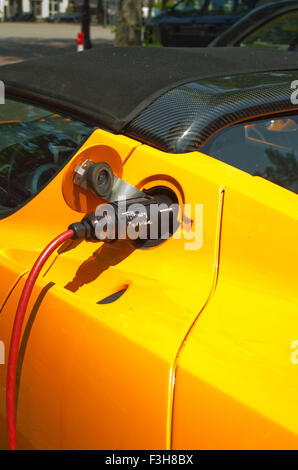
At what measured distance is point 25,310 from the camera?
157 cm

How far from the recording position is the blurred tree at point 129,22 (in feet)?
49.4

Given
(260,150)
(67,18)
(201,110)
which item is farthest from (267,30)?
(67,18)

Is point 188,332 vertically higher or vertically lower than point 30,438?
higher

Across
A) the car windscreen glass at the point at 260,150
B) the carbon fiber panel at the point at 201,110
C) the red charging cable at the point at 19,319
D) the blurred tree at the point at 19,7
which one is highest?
the blurred tree at the point at 19,7

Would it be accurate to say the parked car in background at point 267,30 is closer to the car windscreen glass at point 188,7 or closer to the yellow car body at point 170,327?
the yellow car body at point 170,327

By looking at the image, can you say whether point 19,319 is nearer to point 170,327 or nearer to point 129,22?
point 170,327

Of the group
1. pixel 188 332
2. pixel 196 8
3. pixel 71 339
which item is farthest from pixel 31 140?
pixel 196 8

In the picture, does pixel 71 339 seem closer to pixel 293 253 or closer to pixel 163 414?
pixel 163 414

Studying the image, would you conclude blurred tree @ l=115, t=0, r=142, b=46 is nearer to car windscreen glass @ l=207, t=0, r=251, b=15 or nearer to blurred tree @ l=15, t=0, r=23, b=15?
car windscreen glass @ l=207, t=0, r=251, b=15

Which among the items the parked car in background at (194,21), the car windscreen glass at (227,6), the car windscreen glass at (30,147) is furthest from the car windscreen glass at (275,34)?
the car windscreen glass at (227,6)

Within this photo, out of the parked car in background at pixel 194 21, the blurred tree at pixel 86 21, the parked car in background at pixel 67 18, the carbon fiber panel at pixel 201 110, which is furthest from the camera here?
the parked car in background at pixel 67 18

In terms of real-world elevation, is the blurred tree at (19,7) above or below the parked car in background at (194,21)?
above

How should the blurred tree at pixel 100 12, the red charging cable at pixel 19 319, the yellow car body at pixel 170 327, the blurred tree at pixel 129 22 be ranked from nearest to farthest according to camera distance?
the yellow car body at pixel 170 327, the red charging cable at pixel 19 319, the blurred tree at pixel 129 22, the blurred tree at pixel 100 12

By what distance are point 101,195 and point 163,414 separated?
576mm
